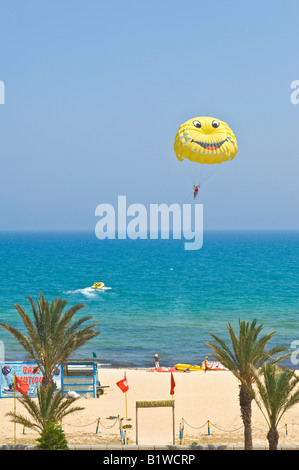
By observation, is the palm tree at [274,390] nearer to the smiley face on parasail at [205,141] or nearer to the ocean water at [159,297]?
the smiley face on parasail at [205,141]

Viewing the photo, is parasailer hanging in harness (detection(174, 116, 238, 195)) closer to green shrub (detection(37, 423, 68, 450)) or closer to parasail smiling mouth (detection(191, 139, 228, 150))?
parasail smiling mouth (detection(191, 139, 228, 150))

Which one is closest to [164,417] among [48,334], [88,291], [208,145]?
[48,334]

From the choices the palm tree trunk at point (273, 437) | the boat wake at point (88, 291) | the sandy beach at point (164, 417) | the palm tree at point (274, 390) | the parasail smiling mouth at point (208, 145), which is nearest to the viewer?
the palm tree at point (274, 390)

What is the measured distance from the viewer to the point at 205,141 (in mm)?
38031

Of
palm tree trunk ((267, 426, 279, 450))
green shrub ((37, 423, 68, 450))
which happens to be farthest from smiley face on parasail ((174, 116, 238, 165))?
green shrub ((37, 423, 68, 450))

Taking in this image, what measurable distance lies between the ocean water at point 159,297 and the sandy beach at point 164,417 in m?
10.7

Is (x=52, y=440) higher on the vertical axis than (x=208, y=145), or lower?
lower

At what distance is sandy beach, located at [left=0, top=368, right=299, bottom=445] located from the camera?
29.5 metres

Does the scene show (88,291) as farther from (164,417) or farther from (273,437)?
(273,437)

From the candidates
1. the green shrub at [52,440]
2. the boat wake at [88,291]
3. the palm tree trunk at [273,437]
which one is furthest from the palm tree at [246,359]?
the boat wake at [88,291]

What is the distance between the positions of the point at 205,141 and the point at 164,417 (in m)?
16.1

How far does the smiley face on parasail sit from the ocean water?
18.5 metres

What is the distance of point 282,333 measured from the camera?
63562 millimetres

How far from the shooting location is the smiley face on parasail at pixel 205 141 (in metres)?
38.0
